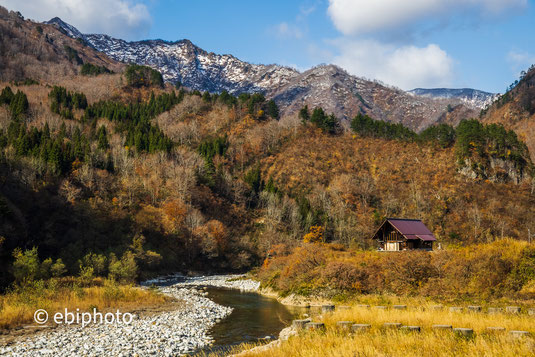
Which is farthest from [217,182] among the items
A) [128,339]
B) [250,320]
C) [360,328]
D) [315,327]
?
[360,328]

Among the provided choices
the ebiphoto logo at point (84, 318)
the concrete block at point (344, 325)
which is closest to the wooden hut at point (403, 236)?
the concrete block at point (344, 325)

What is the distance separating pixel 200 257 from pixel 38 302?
5268cm

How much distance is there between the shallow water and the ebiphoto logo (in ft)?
19.7

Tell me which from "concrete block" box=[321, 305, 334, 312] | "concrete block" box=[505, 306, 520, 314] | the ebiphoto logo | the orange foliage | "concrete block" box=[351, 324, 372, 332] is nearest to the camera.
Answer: "concrete block" box=[351, 324, 372, 332]

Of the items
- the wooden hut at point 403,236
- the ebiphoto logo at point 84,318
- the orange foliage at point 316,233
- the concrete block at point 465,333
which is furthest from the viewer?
the orange foliage at point 316,233

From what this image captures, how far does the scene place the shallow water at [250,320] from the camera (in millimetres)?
20297

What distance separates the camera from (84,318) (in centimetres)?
2292

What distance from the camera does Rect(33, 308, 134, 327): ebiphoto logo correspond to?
21.5 metres

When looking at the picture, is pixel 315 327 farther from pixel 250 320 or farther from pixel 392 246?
pixel 392 246

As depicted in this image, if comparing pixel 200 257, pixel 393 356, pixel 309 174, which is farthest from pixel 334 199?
pixel 393 356

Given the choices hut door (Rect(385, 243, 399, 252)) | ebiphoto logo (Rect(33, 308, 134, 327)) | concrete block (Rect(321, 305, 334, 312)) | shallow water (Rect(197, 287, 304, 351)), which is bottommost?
shallow water (Rect(197, 287, 304, 351))

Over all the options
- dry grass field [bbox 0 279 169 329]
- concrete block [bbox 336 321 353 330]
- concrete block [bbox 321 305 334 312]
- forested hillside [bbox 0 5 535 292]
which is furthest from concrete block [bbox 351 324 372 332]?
forested hillside [bbox 0 5 535 292]

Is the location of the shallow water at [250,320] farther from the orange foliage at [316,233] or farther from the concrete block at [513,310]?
the orange foliage at [316,233]

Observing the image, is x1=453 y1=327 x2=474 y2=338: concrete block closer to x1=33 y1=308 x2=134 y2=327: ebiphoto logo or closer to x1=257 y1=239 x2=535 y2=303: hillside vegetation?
x1=257 y1=239 x2=535 y2=303: hillside vegetation
